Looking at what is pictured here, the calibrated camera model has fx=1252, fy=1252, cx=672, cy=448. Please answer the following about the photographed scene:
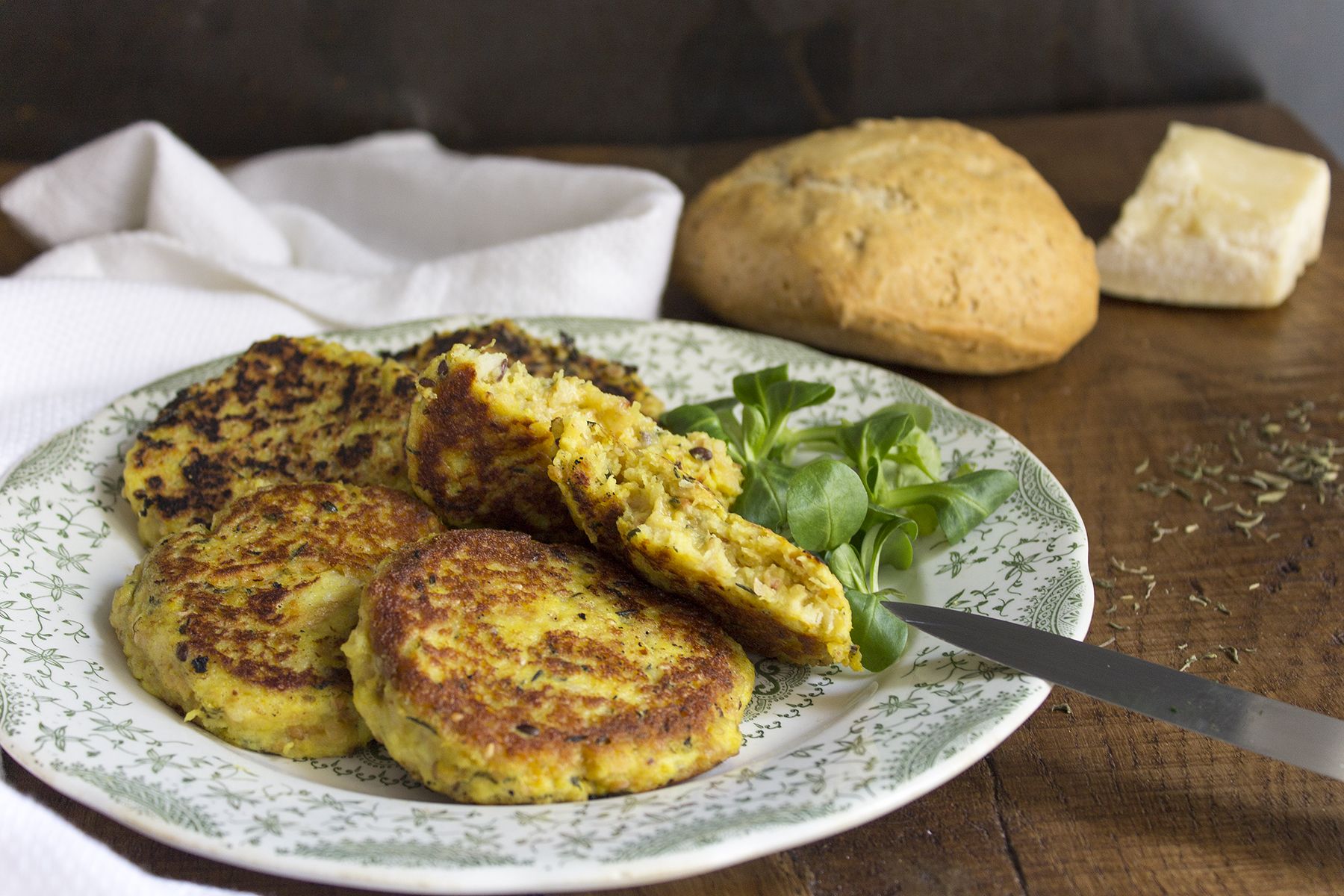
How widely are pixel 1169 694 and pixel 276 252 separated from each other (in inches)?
131

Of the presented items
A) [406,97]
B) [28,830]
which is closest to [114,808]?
[28,830]

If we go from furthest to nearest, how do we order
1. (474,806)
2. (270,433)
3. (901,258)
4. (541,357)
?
(901,258) → (541,357) → (270,433) → (474,806)

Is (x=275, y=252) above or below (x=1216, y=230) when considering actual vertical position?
above

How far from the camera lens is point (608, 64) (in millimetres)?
A: 5562

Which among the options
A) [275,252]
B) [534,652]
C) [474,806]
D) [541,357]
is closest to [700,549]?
[534,652]

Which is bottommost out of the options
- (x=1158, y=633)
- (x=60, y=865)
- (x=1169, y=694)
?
(x=1158, y=633)

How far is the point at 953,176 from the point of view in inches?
158

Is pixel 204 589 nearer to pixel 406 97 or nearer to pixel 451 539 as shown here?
pixel 451 539

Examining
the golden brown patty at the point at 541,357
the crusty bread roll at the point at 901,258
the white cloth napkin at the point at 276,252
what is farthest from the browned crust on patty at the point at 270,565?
the crusty bread roll at the point at 901,258

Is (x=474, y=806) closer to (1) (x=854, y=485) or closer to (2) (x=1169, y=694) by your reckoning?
(1) (x=854, y=485)

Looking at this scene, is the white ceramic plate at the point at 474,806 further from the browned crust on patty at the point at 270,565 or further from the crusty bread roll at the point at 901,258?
the crusty bread roll at the point at 901,258

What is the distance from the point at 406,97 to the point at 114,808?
4188 mm

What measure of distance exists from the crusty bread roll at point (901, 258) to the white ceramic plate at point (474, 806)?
2.77 ft

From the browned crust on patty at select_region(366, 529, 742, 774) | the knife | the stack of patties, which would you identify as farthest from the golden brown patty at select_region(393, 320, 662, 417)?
the knife
